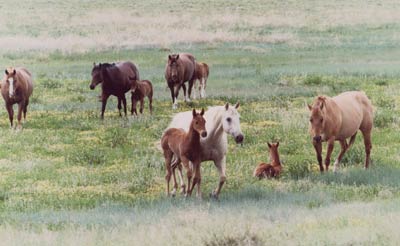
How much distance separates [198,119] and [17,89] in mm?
6148

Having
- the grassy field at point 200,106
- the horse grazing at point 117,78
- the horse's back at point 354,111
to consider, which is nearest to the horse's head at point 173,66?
the grassy field at point 200,106

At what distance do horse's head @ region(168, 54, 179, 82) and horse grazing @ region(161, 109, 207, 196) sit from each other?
5489 mm

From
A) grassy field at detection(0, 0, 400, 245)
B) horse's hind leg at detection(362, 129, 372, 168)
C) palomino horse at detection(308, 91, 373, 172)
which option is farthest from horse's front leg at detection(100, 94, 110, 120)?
horse's hind leg at detection(362, 129, 372, 168)

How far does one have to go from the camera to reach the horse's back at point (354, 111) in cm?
1228

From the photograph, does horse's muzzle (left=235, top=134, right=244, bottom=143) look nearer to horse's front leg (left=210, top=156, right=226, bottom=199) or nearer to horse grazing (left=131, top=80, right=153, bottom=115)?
horse's front leg (left=210, top=156, right=226, bottom=199)

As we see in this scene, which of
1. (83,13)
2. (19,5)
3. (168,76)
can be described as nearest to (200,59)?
(168,76)

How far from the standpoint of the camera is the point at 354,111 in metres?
12.5

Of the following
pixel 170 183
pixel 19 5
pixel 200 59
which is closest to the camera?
pixel 170 183

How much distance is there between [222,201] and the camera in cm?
987

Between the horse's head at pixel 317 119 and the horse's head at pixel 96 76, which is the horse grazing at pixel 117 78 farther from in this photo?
the horse's head at pixel 317 119

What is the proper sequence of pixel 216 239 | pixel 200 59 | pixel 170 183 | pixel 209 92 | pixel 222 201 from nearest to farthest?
pixel 216 239, pixel 222 201, pixel 170 183, pixel 209 92, pixel 200 59

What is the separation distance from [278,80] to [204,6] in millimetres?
1985

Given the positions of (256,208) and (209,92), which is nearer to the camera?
(256,208)

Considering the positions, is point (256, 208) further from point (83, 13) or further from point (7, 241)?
point (83, 13)
